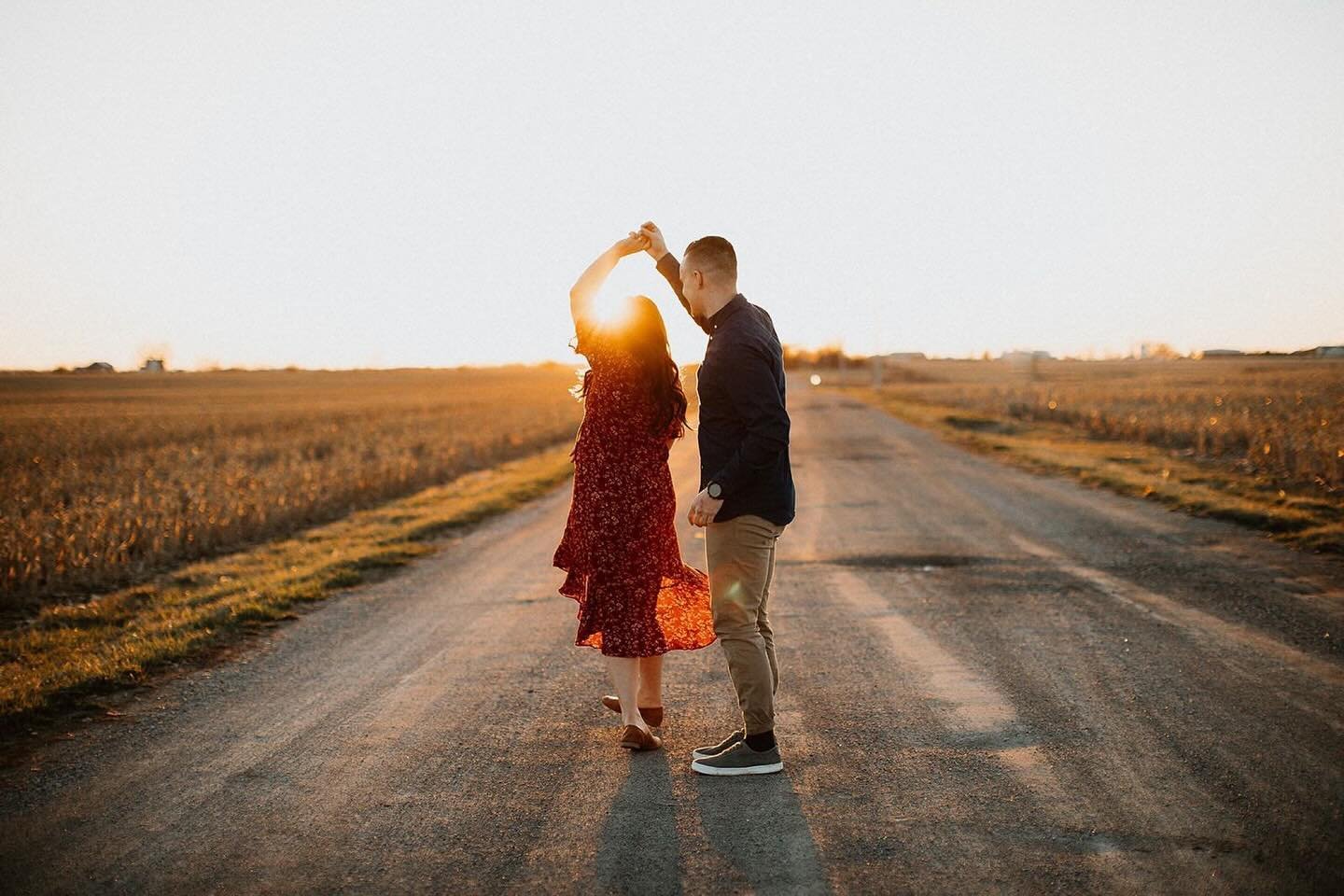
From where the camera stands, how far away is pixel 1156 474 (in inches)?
624

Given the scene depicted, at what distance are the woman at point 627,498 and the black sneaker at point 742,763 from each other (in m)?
0.39

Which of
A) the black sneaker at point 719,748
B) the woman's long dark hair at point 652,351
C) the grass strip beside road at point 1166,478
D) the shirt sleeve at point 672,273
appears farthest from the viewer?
the grass strip beside road at point 1166,478

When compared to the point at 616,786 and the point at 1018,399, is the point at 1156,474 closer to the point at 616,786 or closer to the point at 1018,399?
the point at 616,786

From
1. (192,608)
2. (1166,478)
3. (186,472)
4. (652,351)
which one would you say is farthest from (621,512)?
(186,472)

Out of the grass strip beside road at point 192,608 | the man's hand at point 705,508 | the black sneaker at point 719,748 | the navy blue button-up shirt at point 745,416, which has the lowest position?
the grass strip beside road at point 192,608

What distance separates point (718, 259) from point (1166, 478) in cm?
1328

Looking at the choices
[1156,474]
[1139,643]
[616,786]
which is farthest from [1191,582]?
[1156,474]

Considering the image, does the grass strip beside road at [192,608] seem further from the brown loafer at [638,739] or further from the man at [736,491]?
the man at [736,491]

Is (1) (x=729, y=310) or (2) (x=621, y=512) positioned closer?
(1) (x=729, y=310)

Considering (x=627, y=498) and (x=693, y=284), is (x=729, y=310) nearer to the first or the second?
(x=693, y=284)

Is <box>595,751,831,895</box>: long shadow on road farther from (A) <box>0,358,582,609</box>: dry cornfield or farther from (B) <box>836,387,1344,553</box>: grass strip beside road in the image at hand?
(B) <box>836,387,1344,553</box>: grass strip beside road

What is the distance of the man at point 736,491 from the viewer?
4.11 metres

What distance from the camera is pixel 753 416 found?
407 cm

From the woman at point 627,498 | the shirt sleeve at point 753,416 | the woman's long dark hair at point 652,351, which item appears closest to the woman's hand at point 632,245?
the woman at point 627,498
